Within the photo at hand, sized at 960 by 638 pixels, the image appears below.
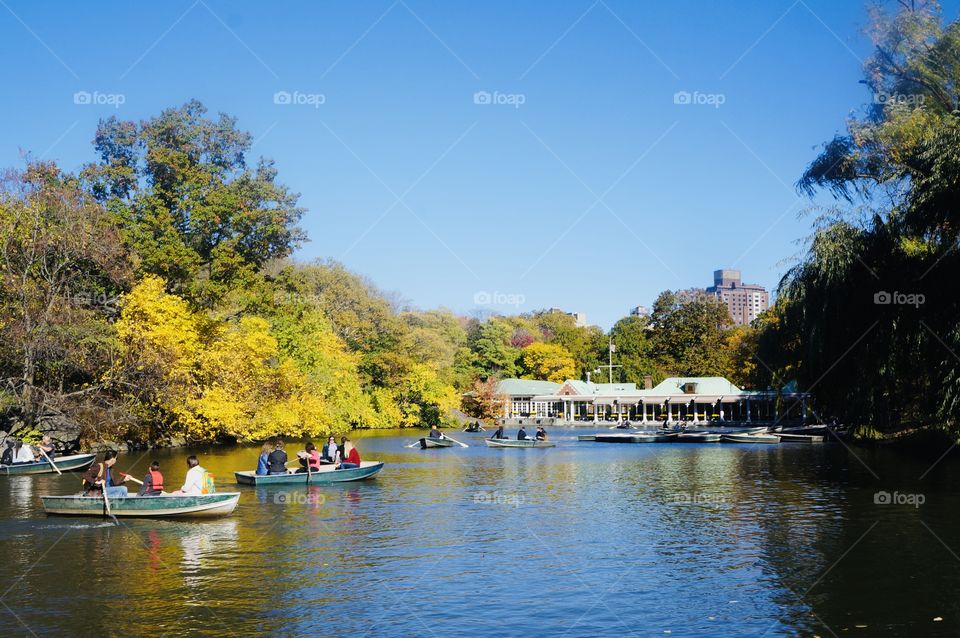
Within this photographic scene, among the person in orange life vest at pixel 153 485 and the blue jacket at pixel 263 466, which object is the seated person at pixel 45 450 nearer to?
the blue jacket at pixel 263 466

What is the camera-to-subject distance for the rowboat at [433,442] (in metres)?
52.5

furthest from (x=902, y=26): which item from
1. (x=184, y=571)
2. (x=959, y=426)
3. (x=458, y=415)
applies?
(x=458, y=415)

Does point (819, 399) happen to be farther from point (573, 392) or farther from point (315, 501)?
point (573, 392)

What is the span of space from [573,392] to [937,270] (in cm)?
7449

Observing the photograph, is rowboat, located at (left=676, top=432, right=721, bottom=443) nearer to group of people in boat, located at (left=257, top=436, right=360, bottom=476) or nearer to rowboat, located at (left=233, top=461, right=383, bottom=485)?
rowboat, located at (left=233, top=461, right=383, bottom=485)

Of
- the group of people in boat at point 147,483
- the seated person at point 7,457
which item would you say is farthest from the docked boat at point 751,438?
the seated person at point 7,457

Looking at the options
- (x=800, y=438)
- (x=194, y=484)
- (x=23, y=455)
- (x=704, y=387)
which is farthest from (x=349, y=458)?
(x=704, y=387)

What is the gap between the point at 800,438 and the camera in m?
58.2

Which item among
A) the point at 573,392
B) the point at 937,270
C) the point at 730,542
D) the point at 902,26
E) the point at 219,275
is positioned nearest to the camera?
the point at 730,542

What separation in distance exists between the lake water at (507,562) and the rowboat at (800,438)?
86.5 ft

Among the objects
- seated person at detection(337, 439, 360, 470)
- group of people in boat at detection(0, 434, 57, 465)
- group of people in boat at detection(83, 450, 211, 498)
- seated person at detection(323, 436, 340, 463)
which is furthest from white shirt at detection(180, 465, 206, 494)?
group of people in boat at detection(0, 434, 57, 465)

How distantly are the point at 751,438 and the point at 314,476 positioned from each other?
3842 cm

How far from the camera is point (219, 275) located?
5666 cm

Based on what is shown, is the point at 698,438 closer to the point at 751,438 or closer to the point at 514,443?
the point at 751,438
